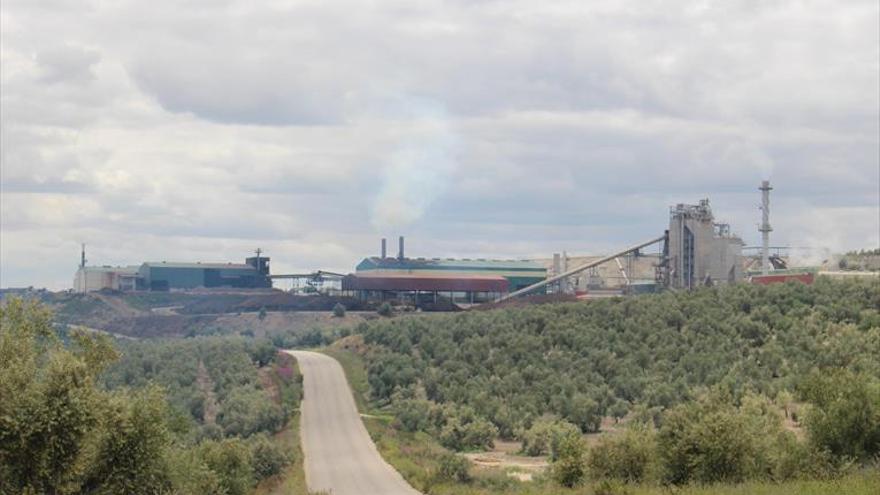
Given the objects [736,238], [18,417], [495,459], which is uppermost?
[736,238]

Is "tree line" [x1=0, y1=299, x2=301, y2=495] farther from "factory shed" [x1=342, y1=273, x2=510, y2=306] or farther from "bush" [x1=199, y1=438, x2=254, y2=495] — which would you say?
"factory shed" [x1=342, y1=273, x2=510, y2=306]

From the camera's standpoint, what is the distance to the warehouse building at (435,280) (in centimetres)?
15512

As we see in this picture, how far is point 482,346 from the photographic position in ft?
317

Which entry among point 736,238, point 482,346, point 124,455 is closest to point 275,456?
point 124,455

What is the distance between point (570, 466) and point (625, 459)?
2143 mm

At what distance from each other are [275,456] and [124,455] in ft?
90.3

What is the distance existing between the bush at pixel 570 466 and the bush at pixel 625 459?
0.38 metres

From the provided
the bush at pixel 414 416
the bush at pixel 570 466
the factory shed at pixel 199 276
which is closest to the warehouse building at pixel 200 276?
the factory shed at pixel 199 276

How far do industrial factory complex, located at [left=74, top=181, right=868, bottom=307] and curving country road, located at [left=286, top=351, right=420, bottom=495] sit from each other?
35949mm

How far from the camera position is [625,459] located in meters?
52.2

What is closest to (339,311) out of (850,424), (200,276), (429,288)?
(429,288)

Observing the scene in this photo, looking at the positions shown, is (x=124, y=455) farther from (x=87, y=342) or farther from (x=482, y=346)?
(x=482, y=346)

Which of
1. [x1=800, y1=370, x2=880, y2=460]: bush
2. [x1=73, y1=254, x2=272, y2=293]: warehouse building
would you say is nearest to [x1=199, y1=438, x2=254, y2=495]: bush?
[x1=800, y1=370, x2=880, y2=460]: bush

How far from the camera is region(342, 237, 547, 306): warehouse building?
15512cm
